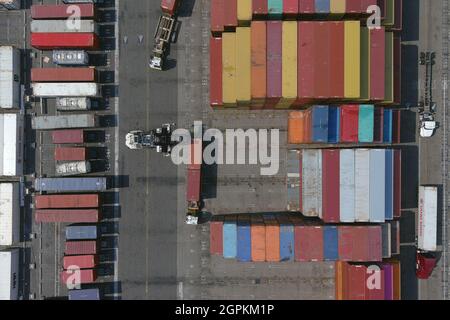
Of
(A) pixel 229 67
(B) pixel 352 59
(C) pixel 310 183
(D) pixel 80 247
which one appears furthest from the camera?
(D) pixel 80 247

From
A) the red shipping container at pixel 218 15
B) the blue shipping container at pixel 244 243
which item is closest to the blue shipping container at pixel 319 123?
the blue shipping container at pixel 244 243

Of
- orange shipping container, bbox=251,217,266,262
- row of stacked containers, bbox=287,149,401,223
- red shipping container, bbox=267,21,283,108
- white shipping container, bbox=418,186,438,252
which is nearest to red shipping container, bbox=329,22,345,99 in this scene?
red shipping container, bbox=267,21,283,108

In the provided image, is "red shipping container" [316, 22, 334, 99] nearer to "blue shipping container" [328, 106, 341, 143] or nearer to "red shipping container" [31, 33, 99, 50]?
"blue shipping container" [328, 106, 341, 143]

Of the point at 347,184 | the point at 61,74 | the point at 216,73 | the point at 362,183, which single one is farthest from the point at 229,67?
the point at 61,74

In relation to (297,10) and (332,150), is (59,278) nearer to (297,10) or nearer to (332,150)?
(332,150)

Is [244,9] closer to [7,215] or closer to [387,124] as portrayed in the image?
[387,124]

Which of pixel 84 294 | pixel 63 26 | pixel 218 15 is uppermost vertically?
pixel 218 15

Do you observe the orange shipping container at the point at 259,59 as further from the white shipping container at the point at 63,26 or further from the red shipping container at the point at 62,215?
the red shipping container at the point at 62,215
